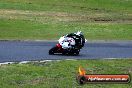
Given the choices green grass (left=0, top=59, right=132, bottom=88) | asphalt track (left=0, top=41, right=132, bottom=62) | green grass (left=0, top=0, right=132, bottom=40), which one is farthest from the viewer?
green grass (left=0, top=0, right=132, bottom=40)

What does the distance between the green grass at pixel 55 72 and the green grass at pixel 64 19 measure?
1298 centimetres

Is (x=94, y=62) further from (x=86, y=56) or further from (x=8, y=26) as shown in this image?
(x=8, y=26)

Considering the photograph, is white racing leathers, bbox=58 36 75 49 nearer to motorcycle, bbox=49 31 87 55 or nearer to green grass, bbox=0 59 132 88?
motorcycle, bbox=49 31 87 55

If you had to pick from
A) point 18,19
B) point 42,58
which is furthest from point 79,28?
point 42,58

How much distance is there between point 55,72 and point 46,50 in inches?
332

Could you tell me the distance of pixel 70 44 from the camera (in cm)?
2323

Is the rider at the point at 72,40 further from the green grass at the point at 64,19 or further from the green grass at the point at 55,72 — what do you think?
the green grass at the point at 64,19

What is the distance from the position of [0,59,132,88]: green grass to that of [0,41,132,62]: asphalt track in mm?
2371

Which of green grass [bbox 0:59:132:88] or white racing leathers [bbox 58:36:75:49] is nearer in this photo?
green grass [bbox 0:59:132:88]

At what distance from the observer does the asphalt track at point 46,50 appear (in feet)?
74.1

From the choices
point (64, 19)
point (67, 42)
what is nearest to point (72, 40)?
point (67, 42)

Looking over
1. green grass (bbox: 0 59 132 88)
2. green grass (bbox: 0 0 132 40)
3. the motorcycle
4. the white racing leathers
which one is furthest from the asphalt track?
green grass (bbox: 0 0 132 40)

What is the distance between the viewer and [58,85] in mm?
14906

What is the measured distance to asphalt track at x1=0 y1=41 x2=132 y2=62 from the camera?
22.6m
